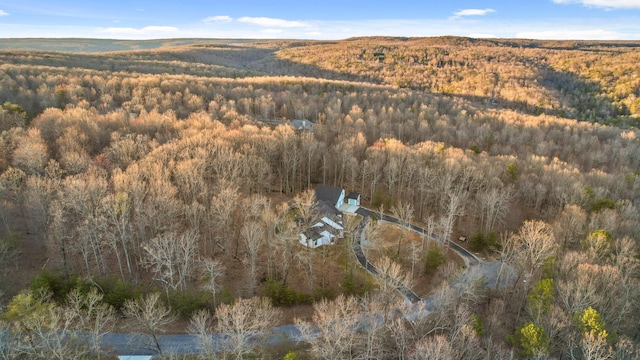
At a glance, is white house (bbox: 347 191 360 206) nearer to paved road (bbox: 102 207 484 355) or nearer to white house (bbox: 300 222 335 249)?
white house (bbox: 300 222 335 249)

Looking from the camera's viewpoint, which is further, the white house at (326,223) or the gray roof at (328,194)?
the gray roof at (328,194)

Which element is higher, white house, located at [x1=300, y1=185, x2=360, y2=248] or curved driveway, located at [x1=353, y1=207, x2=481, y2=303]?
white house, located at [x1=300, y1=185, x2=360, y2=248]

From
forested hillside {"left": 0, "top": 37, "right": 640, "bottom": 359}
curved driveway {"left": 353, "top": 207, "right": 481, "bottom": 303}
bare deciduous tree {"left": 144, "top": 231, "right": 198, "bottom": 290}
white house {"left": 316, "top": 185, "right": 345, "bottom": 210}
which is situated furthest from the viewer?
white house {"left": 316, "top": 185, "right": 345, "bottom": 210}

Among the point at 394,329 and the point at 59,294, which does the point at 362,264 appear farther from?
the point at 59,294

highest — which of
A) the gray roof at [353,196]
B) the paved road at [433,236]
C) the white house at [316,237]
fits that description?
the gray roof at [353,196]

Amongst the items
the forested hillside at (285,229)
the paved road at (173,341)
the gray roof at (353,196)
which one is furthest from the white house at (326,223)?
the paved road at (173,341)

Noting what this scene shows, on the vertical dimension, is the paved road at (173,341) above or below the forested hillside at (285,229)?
below

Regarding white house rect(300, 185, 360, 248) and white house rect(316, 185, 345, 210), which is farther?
white house rect(316, 185, 345, 210)

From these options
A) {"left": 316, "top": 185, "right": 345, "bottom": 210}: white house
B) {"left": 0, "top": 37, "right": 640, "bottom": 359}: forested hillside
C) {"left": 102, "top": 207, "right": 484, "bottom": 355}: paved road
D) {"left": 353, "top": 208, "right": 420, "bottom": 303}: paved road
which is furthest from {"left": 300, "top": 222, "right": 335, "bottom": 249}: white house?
{"left": 102, "top": 207, "right": 484, "bottom": 355}: paved road

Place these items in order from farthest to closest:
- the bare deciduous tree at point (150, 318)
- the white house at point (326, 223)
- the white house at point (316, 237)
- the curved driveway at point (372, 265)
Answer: the white house at point (326, 223) → the white house at point (316, 237) → the curved driveway at point (372, 265) → the bare deciduous tree at point (150, 318)

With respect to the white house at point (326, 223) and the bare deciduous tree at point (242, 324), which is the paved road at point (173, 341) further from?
the white house at point (326, 223)
